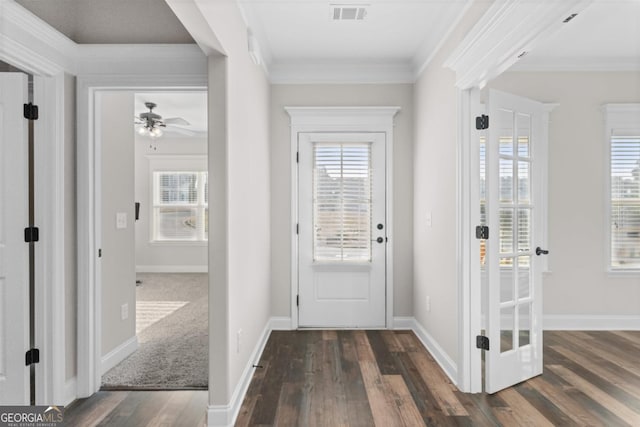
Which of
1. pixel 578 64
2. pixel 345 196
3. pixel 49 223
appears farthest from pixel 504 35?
pixel 49 223

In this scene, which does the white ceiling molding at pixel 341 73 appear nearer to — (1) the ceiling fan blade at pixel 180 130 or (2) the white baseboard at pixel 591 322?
(2) the white baseboard at pixel 591 322

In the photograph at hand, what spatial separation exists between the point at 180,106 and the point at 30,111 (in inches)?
131

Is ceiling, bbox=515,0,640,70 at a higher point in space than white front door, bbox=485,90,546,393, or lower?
higher

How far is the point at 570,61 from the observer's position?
148 inches

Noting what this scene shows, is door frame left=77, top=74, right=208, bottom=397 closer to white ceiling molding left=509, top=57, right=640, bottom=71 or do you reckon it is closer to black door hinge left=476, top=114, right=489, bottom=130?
black door hinge left=476, top=114, right=489, bottom=130

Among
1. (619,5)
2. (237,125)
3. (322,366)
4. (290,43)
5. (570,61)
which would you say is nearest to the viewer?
(237,125)

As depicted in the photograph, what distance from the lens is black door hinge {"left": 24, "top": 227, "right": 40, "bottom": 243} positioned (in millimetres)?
2266

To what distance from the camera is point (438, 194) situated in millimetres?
3092

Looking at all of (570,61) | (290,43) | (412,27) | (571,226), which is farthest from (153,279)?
(570,61)

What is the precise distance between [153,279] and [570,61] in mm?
6816

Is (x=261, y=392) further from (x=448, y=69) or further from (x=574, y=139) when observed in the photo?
(x=574, y=139)

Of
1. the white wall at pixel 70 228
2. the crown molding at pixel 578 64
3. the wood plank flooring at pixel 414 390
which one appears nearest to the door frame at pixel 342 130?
the wood plank flooring at pixel 414 390

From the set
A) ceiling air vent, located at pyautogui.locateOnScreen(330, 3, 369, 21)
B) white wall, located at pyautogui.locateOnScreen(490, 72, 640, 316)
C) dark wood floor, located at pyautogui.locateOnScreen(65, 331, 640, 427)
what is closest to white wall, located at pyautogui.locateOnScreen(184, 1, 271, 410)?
dark wood floor, located at pyautogui.locateOnScreen(65, 331, 640, 427)

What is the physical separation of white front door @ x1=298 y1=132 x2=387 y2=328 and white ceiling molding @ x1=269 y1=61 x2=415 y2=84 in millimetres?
620
